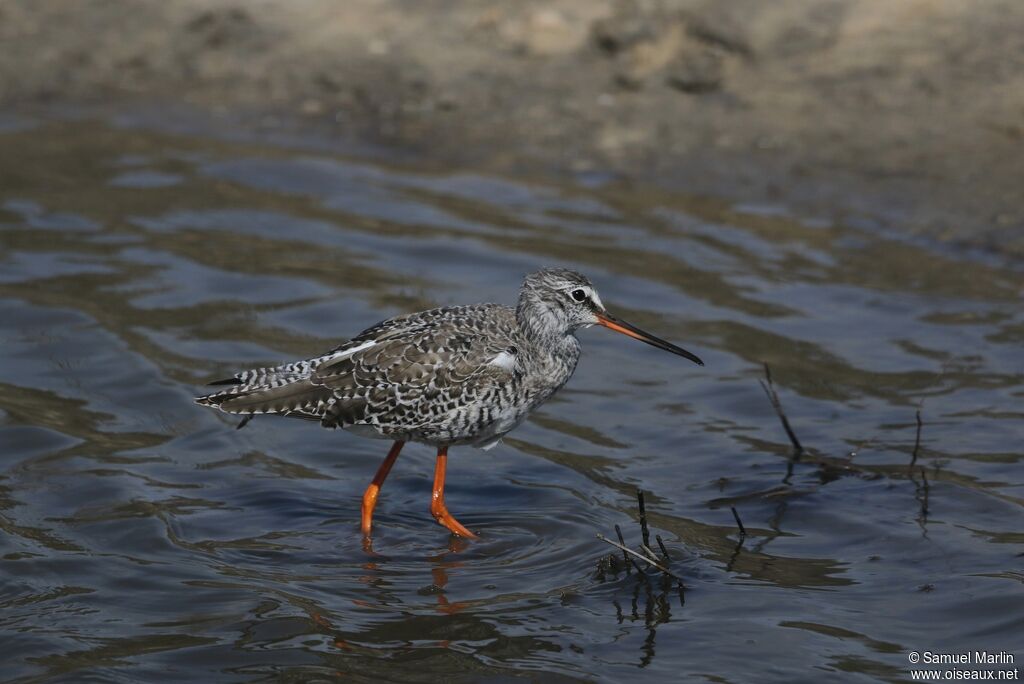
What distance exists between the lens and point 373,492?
8.87m

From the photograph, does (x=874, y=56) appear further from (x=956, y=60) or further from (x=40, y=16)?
(x=40, y=16)

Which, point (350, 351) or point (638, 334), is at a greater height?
point (638, 334)

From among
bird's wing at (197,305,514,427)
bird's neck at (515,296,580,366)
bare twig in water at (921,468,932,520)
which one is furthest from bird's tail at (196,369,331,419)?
bare twig in water at (921,468,932,520)

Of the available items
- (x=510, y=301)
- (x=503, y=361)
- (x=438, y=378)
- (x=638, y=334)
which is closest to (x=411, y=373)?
(x=438, y=378)

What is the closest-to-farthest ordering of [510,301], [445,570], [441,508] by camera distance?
1. [445,570]
2. [441,508]
3. [510,301]

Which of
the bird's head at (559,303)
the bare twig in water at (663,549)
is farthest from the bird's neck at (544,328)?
the bare twig in water at (663,549)

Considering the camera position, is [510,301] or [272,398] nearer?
[272,398]

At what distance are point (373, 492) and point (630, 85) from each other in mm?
6987

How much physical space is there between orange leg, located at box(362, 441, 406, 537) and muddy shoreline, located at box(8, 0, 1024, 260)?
5.64 m

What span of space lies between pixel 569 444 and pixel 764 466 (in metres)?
1.43

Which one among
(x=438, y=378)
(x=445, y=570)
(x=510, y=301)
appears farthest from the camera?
(x=510, y=301)

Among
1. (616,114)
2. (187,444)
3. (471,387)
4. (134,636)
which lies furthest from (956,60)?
(134,636)

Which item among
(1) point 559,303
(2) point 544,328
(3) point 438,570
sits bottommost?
(3) point 438,570

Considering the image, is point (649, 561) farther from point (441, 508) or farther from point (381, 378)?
point (381, 378)
